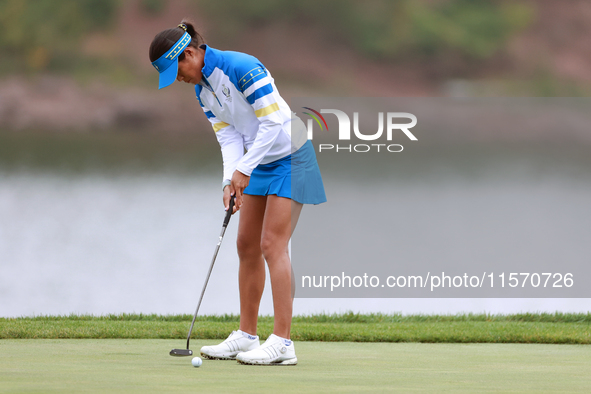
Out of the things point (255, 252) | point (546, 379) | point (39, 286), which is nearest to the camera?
point (546, 379)

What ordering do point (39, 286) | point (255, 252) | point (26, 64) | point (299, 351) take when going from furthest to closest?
1. point (26, 64)
2. point (39, 286)
3. point (299, 351)
4. point (255, 252)

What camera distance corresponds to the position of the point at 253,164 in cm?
233

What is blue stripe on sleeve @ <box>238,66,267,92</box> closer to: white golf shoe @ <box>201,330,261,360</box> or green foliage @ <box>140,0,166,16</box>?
white golf shoe @ <box>201,330,261,360</box>

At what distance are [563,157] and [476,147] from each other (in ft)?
2.07

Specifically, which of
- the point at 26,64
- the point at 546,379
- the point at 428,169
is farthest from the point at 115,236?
the point at 546,379

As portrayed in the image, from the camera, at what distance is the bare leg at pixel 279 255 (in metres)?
2.35

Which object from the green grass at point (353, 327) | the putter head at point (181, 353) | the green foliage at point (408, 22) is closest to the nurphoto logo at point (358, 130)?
the green foliage at point (408, 22)

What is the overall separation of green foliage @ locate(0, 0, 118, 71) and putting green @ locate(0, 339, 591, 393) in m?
3.32

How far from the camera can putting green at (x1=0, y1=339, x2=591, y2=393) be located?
5.74 ft

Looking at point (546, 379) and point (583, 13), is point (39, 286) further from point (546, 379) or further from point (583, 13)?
point (583, 13)

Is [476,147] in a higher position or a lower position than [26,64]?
lower

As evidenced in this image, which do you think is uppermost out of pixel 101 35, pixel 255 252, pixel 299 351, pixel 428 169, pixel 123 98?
pixel 101 35

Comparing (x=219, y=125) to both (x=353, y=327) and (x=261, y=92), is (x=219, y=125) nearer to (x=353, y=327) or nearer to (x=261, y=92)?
(x=261, y=92)

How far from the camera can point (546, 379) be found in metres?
1.96
